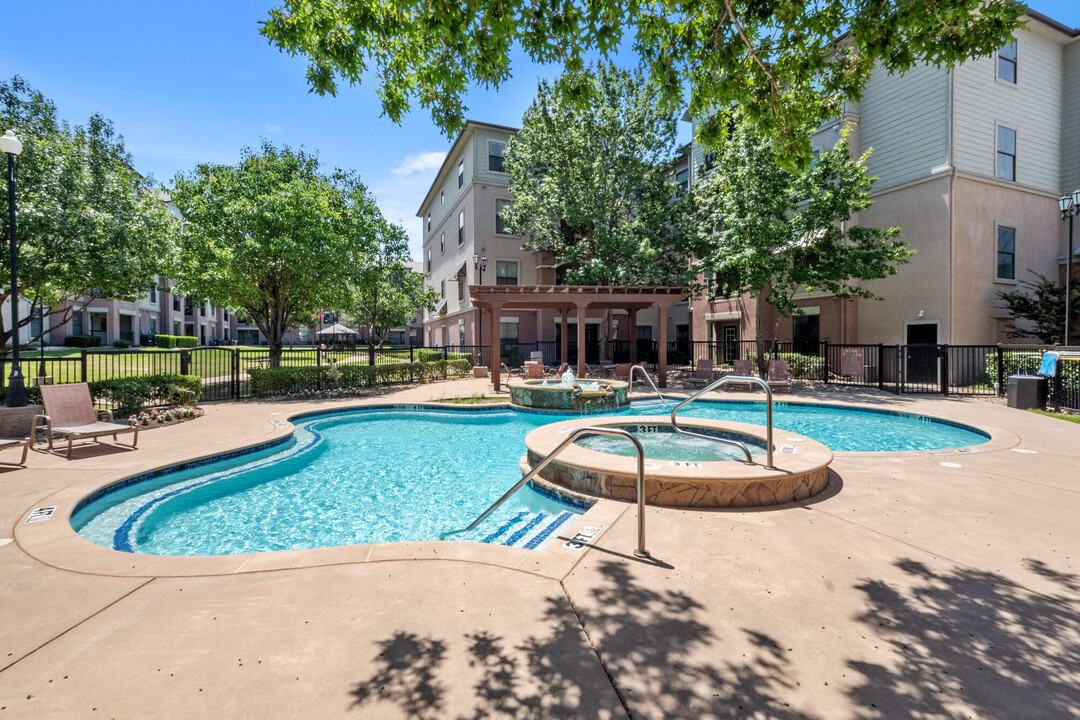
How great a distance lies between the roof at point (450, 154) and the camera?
24234 mm

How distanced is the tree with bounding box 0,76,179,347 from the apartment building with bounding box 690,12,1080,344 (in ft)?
80.4

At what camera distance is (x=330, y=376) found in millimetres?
15594

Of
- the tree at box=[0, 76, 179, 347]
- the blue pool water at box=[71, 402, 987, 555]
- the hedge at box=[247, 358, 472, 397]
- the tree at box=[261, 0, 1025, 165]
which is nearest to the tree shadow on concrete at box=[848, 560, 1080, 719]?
the blue pool water at box=[71, 402, 987, 555]

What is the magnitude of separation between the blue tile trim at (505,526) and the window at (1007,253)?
21.4 meters

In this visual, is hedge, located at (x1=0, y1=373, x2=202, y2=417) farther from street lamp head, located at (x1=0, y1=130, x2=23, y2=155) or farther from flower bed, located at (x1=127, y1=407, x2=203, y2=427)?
street lamp head, located at (x1=0, y1=130, x2=23, y2=155)

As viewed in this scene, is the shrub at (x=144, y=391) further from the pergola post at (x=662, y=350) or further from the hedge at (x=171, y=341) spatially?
the hedge at (x=171, y=341)

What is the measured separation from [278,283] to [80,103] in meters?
7.79

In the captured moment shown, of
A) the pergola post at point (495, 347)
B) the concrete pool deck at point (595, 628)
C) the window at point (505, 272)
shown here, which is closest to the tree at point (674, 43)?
the concrete pool deck at point (595, 628)

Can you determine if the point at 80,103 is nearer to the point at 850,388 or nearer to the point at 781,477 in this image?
the point at 781,477

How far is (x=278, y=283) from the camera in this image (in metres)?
16.5

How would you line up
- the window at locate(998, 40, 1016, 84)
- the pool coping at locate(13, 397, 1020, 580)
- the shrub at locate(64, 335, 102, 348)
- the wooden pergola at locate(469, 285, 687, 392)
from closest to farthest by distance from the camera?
1. the pool coping at locate(13, 397, 1020, 580)
2. the wooden pergola at locate(469, 285, 687, 392)
3. the window at locate(998, 40, 1016, 84)
4. the shrub at locate(64, 335, 102, 348)

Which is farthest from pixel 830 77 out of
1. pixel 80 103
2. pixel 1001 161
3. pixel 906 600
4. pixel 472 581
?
pixel 80 103

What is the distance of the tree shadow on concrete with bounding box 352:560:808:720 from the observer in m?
2.12

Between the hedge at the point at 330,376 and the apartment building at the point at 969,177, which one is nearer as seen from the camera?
the hedge at the point at 330,376
